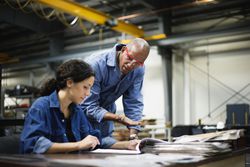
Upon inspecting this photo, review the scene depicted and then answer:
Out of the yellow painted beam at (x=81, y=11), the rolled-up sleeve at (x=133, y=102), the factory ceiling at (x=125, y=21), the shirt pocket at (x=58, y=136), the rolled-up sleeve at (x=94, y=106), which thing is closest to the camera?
the shirt pocket at (x=58, y=136)

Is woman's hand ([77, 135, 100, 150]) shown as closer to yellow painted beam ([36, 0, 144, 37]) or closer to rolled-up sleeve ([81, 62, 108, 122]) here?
rolled-up sleeve ([81, 62, 108, 122])

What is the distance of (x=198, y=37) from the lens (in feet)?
23.5

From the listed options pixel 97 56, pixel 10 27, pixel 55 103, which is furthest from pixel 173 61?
pixel 55 103

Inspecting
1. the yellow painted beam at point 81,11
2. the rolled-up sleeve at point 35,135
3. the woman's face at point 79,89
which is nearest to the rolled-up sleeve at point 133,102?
the woman's face at point 79,89

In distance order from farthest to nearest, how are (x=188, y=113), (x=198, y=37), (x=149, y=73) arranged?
1. (x=149, y=73)
2. (x=188, y=113)
3. (x=198, y=37)

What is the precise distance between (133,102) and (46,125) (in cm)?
88

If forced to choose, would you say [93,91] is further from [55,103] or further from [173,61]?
[173,61]

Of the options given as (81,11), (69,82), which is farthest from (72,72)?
(81,11)

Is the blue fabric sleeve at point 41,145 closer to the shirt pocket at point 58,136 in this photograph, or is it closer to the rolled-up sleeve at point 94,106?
the shirt pocket at point 58,136

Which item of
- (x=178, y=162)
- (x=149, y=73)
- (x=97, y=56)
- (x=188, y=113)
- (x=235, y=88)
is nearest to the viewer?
(x=178, y=162)

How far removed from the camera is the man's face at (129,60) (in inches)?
78.7

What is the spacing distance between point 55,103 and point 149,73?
7.49 m

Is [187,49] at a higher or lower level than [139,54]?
higher

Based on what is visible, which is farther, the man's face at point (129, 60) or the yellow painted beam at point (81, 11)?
the yellow painted beam at point (81, 11)
